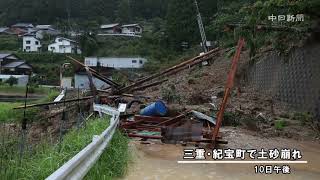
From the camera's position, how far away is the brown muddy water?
7566 mm

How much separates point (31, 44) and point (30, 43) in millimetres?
457

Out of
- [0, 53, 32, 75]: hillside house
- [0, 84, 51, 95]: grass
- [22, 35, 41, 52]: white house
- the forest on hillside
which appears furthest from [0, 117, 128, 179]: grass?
[22, 35, 41, 52]: white house

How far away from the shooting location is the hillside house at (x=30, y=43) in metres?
83.4

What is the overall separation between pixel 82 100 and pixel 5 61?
173 ft

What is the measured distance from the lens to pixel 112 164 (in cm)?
762

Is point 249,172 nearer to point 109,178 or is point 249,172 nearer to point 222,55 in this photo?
point 109,178

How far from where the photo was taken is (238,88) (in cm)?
2175

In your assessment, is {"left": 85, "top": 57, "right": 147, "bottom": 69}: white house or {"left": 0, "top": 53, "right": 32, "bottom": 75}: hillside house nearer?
{"left": 85, "top": 57, "right": 147, "bottom": 69}: white house

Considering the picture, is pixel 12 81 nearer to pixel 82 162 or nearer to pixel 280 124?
pixel 280 124

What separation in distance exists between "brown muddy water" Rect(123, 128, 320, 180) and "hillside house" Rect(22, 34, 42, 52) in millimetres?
76131

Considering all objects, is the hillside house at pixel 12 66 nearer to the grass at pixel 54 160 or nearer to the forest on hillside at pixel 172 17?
the forest on hillside at pixel 172 17

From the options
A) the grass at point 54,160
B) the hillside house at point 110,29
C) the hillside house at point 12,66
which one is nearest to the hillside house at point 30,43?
the hillside house at point 110,29

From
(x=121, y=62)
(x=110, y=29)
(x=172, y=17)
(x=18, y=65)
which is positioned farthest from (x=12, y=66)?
(x=172, y=17)

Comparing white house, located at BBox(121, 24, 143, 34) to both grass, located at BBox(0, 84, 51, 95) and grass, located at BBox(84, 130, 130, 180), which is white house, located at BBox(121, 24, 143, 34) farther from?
grass, located at BBox(84, 130, 130, 180)
